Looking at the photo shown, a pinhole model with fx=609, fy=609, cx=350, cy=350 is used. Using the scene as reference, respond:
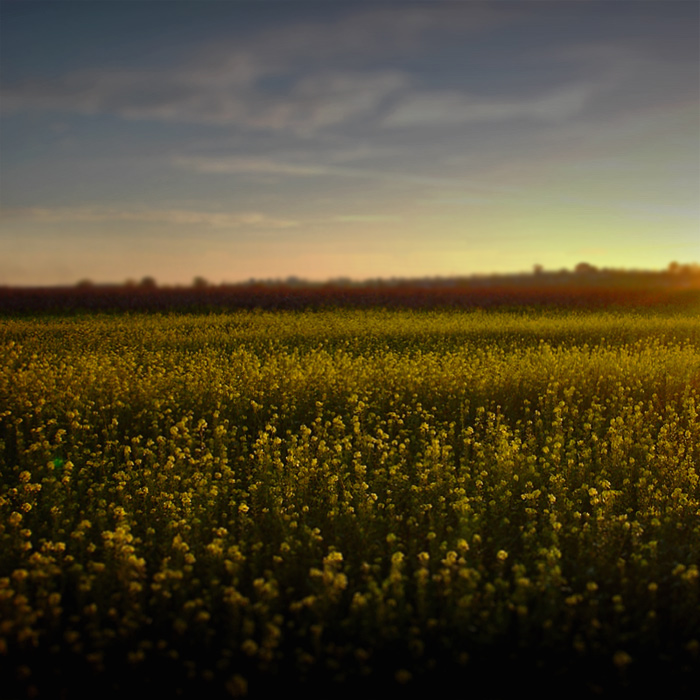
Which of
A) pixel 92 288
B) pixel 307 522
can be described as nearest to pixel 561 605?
pixel 307 522

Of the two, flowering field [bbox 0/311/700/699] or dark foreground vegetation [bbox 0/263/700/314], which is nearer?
flowering field [bbox 0/311/700/699]

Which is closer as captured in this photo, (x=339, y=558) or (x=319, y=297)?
(x=339, y=558)

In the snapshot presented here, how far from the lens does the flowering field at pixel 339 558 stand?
3406 millimetres

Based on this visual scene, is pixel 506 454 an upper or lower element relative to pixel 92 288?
lower

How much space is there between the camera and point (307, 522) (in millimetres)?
Result: 5141

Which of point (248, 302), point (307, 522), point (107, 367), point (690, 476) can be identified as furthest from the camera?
point (248, 302)

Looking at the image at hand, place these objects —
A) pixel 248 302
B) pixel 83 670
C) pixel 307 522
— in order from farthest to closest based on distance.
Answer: pixel 248 302
pixel 307 522
pixel 83 670

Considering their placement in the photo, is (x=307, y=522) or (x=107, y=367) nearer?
(x=307, y=522)

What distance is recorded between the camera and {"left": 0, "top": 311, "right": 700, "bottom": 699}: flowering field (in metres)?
3.41

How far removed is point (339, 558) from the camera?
12.6ft

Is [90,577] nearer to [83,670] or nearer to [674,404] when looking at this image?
[83,670]

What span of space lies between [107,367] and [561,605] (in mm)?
9364

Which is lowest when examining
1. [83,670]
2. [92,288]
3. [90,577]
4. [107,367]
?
[83,670]

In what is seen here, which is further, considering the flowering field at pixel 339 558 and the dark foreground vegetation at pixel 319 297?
the dark foreground vegetation at pixel 319 297
